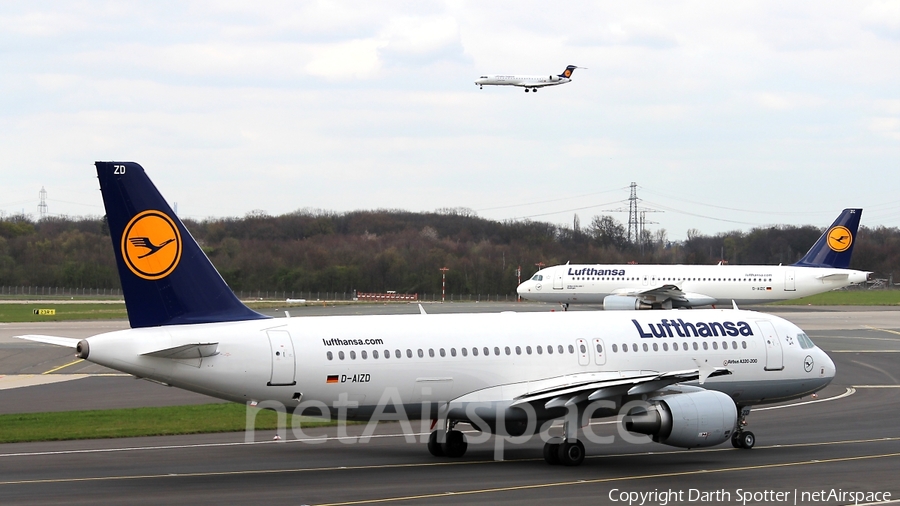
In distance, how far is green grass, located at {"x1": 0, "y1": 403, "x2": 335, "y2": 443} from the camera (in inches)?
1090

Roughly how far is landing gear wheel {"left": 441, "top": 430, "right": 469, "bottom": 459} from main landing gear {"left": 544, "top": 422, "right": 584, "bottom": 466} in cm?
204

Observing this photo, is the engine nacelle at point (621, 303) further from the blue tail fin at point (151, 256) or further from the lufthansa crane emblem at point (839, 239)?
the blue tail fin at point (151, 256)

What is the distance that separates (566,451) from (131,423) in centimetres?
1370

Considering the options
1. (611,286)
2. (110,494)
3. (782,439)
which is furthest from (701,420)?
(611,286)

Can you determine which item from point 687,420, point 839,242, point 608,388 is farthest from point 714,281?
point 687,420

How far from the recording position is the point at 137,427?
95.7 feet

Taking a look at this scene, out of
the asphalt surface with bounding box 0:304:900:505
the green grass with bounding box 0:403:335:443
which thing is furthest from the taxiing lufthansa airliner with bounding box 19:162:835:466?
the green grass with bounding box 0:403:335:443

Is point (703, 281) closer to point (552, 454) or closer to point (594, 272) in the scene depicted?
point (594, 272)

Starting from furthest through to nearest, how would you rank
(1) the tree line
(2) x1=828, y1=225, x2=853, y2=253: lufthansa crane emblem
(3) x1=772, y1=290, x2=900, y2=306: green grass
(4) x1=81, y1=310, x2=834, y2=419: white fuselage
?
1. (1) the tree line
2. (3) x1=772, y1=290, x2=900, y2=306: green grass
3. (2) x1=828, y1=225, x2=853, y2=253: lufthansa crane emblem
4. (4) x1=81, y1=310, x2=834, y2=419: white fuselage

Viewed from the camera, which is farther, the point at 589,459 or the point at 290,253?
the point at 290,253

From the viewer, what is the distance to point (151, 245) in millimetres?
21078

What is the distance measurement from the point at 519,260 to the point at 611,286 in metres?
51.6

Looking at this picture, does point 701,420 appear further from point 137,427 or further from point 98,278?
point 98,278

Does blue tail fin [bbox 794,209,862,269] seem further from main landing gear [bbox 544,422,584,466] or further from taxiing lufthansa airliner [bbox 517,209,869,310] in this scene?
main landing gear [bbox 544,422,584,466]
